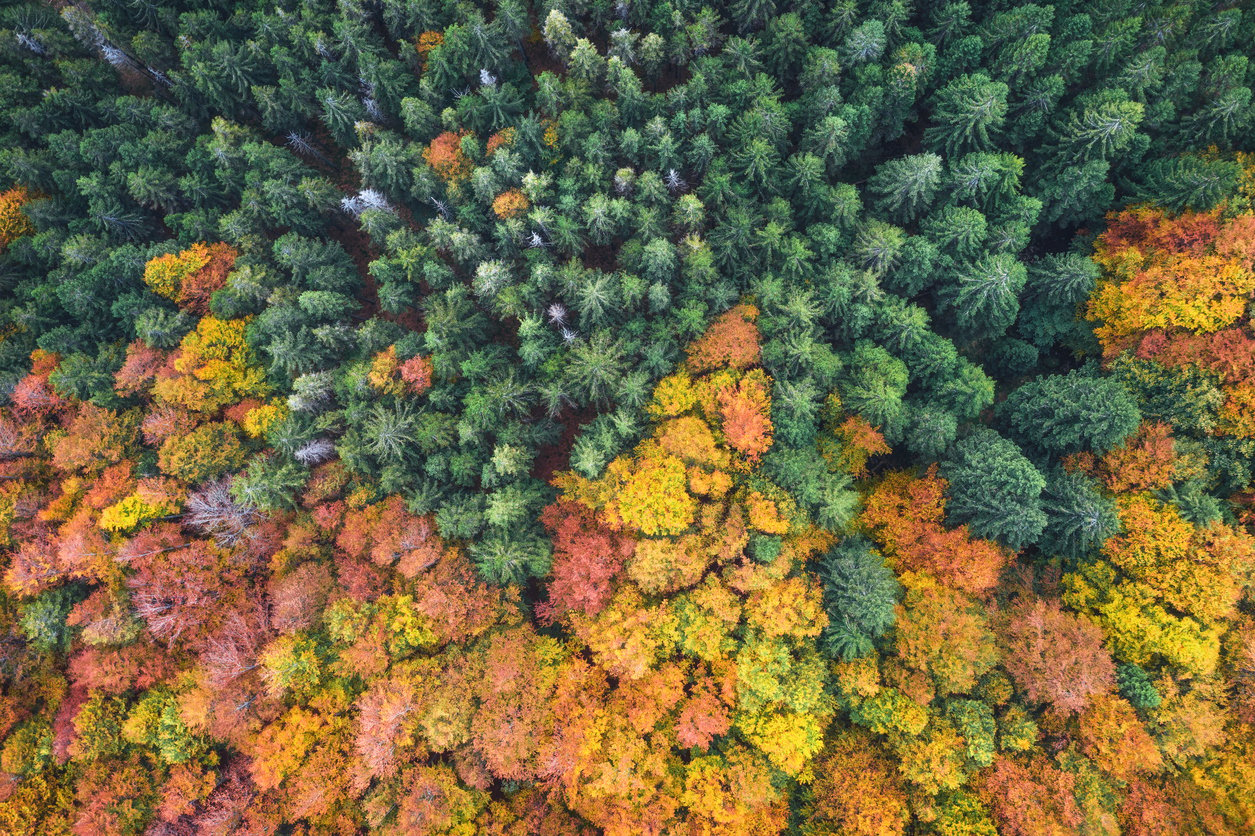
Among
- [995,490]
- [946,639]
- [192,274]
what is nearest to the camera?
[946,639]

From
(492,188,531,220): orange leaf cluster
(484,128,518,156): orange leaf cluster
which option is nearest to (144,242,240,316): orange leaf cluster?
(492,188,531,220): orange leaf cluster

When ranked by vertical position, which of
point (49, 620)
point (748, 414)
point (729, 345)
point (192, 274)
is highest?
point (729, 345)

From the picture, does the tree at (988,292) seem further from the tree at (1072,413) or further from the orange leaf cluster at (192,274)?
the orange leaf cluster at (192,274)

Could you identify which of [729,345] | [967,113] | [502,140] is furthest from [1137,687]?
[502,140]

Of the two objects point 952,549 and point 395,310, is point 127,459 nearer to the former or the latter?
point 395,310

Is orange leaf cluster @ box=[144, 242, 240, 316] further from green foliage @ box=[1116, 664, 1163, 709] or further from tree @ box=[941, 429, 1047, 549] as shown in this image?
green foliage @ box=[1116, 664, 1163, 709]

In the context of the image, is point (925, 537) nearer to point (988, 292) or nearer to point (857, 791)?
point (857, 791)

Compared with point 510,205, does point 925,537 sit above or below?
below

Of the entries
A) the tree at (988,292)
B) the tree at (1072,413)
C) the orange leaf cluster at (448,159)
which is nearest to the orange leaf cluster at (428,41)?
the orange leaf cluster at (448,159)

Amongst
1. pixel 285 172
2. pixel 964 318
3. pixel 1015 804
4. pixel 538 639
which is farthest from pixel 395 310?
pixel 1015 804
